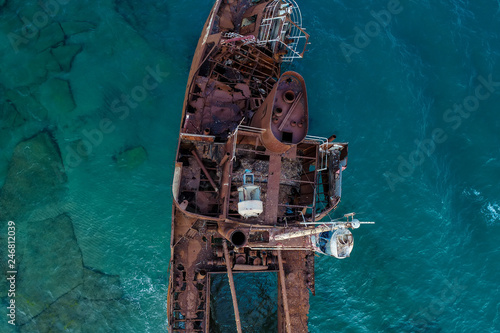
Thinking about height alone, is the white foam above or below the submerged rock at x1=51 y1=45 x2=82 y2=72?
below

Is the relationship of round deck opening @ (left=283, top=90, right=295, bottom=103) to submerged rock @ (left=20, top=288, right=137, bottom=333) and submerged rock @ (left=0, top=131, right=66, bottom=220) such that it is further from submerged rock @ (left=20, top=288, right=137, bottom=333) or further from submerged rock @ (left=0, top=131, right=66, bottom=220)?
submerged rock @ (left=20, top=288, right=137, bottom=333)

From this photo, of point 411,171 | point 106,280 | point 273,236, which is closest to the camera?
point 273,236

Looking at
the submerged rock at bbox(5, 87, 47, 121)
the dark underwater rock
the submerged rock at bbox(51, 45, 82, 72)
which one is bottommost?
the submerged rock at bbox(5, 87, 47, 121)

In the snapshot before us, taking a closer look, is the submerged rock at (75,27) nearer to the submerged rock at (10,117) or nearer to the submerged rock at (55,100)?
the submerged rock at (55,100)

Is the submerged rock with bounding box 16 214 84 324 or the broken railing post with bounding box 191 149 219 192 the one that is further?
the submerged rock with bounding box 16 214 84 324

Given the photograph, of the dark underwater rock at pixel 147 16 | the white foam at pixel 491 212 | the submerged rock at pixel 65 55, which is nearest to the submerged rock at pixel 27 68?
the submerged rock at pixel 65 55

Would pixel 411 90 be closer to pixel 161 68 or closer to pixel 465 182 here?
pixel 465 182

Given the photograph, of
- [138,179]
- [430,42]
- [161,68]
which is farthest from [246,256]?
[430,42]

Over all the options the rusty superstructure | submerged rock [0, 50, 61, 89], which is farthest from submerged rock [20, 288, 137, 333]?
submerged rock [0, 50, 61, 89]
